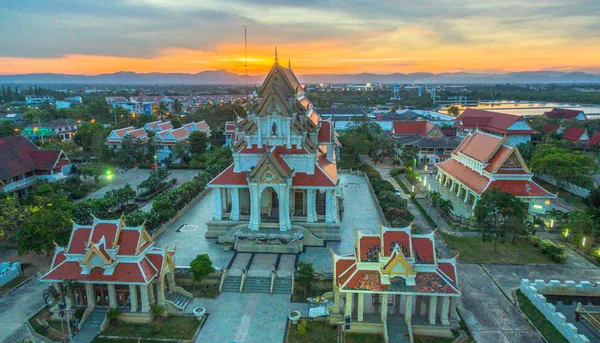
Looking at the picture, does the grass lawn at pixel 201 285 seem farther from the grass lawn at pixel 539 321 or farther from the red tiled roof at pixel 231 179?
the grass lawn at pixel 539 321

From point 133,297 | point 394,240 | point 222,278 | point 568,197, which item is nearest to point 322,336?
point 394,240

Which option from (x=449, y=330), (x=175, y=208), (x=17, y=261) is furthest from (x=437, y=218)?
(x=17, y=261)

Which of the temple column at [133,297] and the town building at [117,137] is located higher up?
the town building at [117,137]

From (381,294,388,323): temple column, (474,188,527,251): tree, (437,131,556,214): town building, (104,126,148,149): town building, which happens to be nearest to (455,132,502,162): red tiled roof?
(437,131,556,214): town building

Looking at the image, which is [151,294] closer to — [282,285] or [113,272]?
[113,272]

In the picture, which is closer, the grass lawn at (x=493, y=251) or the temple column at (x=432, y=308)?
the temple column at (x=432, y=308)

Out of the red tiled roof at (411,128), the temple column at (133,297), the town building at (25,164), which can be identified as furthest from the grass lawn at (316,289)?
the red tiled roof at (411,128)
